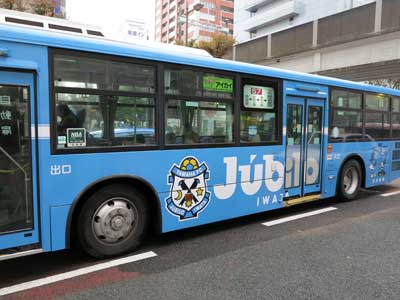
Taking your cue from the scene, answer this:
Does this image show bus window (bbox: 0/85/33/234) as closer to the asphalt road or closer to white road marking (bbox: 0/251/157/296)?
white road marking (bbox: 0/251/157/296)

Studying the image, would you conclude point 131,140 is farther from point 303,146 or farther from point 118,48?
point 303,146

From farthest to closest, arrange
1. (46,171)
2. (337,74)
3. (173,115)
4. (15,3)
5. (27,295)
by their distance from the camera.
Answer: (337,74) → (15,3) → (173,115) → (46,171) → (27,295)

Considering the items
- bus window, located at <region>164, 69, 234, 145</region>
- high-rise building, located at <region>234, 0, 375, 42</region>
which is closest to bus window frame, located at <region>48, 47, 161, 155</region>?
bus window, located at <region>164, 69, 234, 145</region>

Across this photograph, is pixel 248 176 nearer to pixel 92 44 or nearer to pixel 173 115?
pixel 173 115

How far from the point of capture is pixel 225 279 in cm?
349

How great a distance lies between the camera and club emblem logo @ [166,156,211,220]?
435cm

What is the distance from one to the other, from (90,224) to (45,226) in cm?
50

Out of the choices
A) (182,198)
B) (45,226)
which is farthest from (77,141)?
(182,198)

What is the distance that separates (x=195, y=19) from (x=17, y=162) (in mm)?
73223

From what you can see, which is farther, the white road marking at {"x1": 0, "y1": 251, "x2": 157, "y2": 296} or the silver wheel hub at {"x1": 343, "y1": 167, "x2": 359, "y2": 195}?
the silver wheel hub at {"x1": 343, "y1": 167, "x2": 359, "y2": 195}

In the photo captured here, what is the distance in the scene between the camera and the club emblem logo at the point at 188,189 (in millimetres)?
4348

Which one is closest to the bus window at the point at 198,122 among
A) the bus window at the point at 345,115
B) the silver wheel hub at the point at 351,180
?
the bus window at the point at 345,115

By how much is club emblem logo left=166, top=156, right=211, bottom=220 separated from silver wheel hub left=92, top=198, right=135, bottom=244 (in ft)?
1.83

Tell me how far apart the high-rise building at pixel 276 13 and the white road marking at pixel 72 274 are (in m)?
42.5
